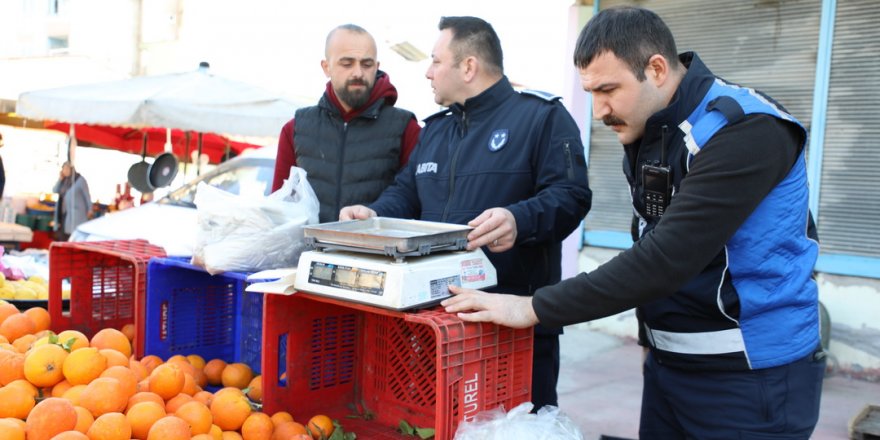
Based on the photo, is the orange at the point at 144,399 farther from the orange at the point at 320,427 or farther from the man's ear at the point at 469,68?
the man's ear at the point at 469,68

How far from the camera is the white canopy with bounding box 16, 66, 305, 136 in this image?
22.2 ft

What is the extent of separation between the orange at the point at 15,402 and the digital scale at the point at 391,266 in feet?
2.56

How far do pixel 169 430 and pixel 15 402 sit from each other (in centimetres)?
46

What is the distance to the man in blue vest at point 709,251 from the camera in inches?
61.9

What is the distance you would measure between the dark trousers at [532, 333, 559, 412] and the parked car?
4275 mm

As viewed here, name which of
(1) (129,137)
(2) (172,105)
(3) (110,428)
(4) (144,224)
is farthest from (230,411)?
(1) (129,137)

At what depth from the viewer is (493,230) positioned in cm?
191

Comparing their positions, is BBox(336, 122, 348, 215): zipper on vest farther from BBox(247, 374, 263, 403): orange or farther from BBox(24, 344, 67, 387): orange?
BBox(24, 344, 67, 387): orange

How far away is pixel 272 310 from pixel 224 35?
735 inches

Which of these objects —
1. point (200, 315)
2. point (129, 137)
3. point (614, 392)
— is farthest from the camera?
point (129, 137)

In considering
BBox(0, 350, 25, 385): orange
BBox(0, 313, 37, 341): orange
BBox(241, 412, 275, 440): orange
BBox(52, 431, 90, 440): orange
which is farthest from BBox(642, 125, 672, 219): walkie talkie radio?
BBox(0, 313, 37, 341): orange

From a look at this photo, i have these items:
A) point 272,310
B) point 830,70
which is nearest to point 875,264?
point 830,70

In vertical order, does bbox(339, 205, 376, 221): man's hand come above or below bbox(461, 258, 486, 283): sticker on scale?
above

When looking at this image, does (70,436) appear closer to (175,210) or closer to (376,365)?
(376,365)
